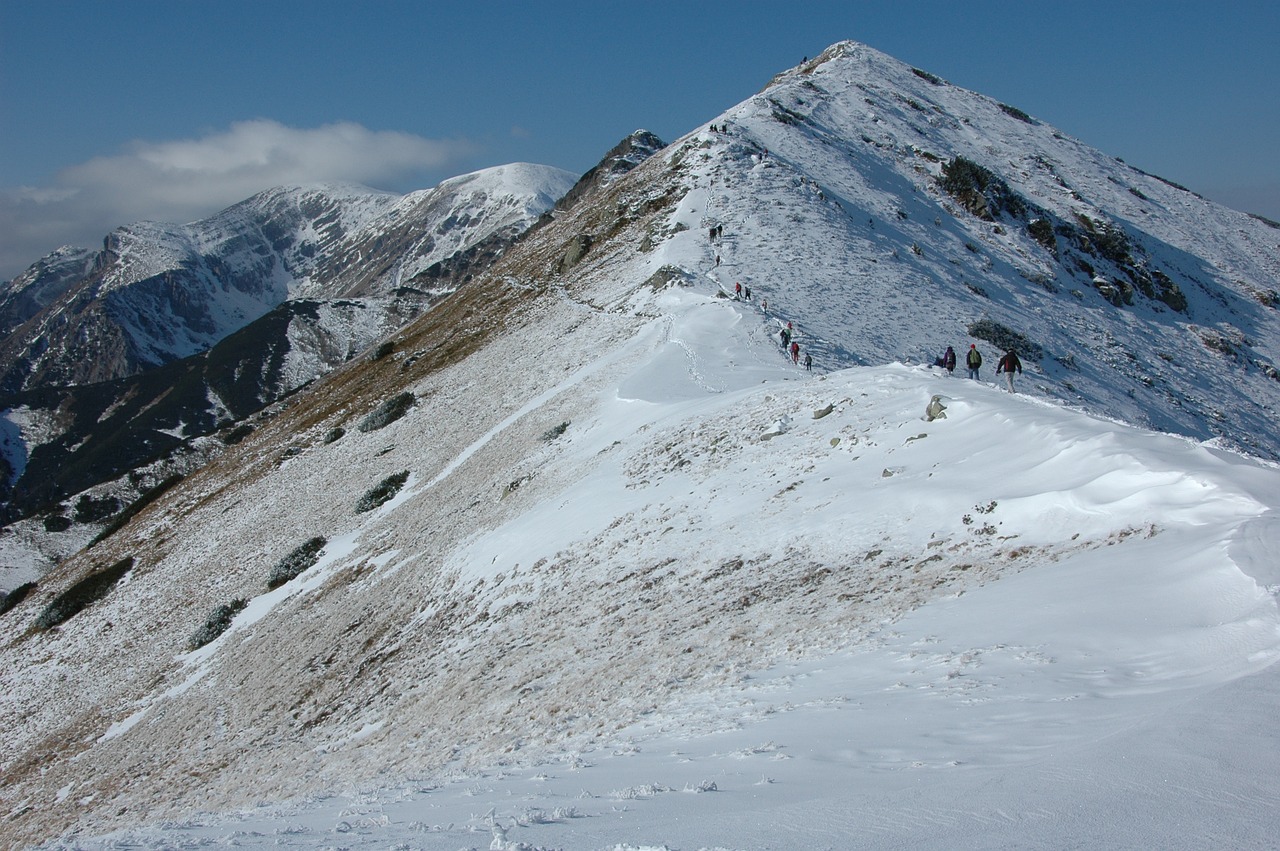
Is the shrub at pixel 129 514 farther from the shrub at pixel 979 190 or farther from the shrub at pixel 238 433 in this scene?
the shrub at pixel 979 190

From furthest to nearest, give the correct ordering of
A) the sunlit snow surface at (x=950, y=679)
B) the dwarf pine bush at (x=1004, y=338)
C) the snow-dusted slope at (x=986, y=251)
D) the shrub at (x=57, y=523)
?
the shrub at (x=57, y=523)
the snow-dusted slope at (x=986, y=251)
the dwarf pine bush at (x=1004, y=338)
the sunlit snow surface at (x=950, y=679)

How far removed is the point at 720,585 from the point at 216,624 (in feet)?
78.7

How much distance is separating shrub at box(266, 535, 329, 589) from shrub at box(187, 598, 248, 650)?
4.74ft

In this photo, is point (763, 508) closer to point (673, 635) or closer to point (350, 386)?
point (673, 635)

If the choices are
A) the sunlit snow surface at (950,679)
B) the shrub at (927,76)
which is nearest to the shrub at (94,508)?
the sunlit snow surface at (950,679)

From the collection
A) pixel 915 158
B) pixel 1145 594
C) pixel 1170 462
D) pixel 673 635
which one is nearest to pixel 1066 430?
pixel 1170 462

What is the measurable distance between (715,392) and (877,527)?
613 inches

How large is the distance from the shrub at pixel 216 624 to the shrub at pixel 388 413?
15.8 meters

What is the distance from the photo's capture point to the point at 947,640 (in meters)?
10.9

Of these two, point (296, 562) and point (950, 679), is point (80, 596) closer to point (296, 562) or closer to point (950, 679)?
point (296, 562)

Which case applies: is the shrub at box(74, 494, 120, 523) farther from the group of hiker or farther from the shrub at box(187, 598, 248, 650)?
the group of hiker

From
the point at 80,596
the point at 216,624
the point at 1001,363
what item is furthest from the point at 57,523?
the point at 1001,363

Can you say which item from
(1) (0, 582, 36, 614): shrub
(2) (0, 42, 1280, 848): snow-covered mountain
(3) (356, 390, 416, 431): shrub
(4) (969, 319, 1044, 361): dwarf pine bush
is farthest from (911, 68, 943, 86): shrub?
(1) (0, 582, 36, 614): shrub

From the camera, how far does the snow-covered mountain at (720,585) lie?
24.9 feet
